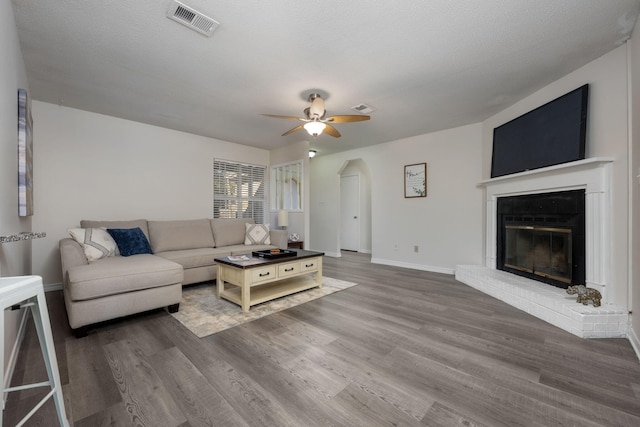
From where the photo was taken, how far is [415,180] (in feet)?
15.9

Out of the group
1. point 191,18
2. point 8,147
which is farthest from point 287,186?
point 8,147

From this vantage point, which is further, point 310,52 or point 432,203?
point 432,203

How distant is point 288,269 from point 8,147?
2458mm

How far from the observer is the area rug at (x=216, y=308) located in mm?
2395

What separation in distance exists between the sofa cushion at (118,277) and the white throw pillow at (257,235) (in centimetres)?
182

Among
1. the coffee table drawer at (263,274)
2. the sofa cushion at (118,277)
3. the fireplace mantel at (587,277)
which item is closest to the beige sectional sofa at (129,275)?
the sofa cushion at (118,277)

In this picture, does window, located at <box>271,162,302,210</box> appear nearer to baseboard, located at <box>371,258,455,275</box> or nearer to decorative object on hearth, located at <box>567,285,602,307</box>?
baseboard, located at <box>371,258,455,275</box>

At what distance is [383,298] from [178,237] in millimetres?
2986

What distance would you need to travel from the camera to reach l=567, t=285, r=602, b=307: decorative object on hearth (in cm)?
229

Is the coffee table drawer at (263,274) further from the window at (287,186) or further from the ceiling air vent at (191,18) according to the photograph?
the window at (287,186)

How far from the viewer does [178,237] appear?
395cm

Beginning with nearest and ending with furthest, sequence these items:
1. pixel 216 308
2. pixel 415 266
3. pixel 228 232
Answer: pixel 216 308
pixel 228 232
pixel 415 266

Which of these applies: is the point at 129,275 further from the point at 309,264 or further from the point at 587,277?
the point at 587,277

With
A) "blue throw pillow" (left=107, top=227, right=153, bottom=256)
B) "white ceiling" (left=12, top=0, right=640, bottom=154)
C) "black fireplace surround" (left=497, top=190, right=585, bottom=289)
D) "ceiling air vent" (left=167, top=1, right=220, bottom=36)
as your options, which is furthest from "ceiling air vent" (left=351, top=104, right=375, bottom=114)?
"blue throw pillow" (left=107, top=227, right=153, bottom=256)
